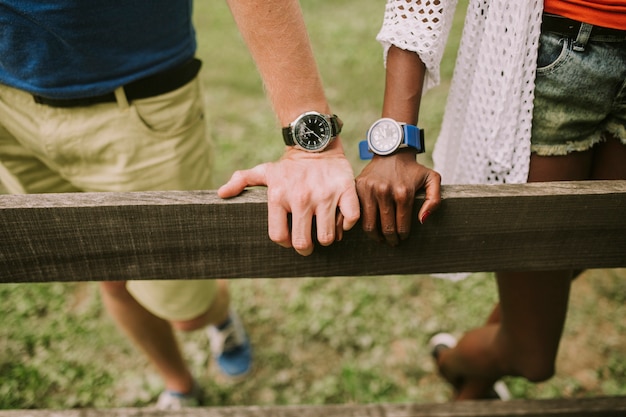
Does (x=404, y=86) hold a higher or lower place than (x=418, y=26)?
lower

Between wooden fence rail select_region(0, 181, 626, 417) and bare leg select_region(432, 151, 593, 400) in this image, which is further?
bare leg select_region(432, 151, 593, 400)

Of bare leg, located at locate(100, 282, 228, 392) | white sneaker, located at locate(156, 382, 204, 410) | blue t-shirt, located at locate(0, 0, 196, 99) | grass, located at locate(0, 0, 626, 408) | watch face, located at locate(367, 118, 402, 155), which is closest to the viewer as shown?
watch face, located at locate(367, 118, 402, 155)

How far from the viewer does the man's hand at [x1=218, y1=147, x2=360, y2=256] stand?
1.10 meters

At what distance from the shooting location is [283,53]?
47.6 inches

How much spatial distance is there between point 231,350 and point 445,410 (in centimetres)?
136

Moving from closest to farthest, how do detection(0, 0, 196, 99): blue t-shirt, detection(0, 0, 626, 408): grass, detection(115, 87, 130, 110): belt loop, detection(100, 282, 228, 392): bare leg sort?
detection(0, 0, 196, 99): blue t-shirt → detection(115, 87, 130, 110): belt loop → detection(100, 282, 228, 392): bare leg → detection(0, 0, 626, 408): grass

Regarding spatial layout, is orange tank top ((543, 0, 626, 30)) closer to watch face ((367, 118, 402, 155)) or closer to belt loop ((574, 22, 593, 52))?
belt loop ((574, 22, 593, 52))

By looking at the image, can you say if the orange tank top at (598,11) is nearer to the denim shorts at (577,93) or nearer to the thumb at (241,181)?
the denim shorts at (577,93)

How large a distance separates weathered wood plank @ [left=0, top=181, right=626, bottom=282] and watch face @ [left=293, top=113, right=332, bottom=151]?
178 millimetres

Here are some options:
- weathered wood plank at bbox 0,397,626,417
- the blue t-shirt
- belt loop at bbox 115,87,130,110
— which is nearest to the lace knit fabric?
the blue t-shirt

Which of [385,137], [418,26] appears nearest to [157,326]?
[385,137]

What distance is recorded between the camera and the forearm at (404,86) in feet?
4.29

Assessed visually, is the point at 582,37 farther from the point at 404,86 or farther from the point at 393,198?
the point at 393,198

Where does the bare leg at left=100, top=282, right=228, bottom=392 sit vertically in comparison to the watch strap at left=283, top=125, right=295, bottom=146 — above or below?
below
